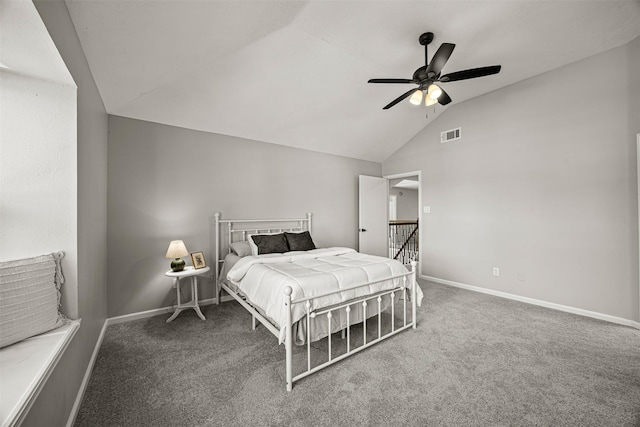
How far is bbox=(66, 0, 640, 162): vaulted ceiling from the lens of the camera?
2010mm

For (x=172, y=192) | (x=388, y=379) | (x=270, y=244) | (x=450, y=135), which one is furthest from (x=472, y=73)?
(x=172, y=192)

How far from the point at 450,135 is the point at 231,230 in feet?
13.1

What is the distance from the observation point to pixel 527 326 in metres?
2.76

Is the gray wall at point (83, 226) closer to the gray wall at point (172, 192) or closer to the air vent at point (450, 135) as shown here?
the gray wall at point (172, 192)

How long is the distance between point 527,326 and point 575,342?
0.39 metres

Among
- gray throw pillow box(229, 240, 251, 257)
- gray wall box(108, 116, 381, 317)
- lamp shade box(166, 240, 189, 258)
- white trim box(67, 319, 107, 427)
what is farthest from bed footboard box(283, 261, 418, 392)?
gray wall box(108, 116, 381, 317)

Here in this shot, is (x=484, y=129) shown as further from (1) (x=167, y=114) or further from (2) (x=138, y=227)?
(2) (x=138, y=227)

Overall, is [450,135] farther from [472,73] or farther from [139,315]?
[139,315]

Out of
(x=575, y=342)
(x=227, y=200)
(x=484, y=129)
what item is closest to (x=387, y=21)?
(x=484, y=129)

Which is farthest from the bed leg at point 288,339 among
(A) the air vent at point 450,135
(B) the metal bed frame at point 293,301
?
(A) the air vent at point 450,135

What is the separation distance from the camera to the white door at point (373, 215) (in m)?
5.10

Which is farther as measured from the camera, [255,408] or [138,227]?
[138,227]

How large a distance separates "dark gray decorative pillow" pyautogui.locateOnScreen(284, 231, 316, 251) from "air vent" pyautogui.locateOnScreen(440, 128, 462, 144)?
3023 mm

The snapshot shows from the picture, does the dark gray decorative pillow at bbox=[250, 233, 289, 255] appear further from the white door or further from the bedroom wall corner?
the bedroom wall corner
